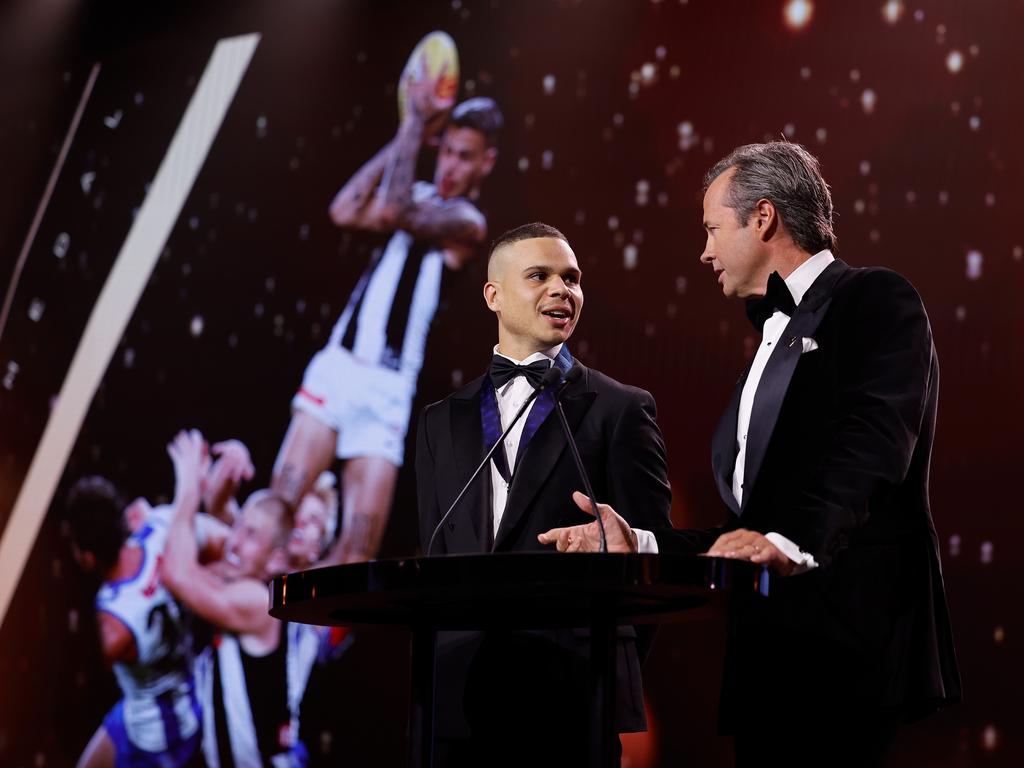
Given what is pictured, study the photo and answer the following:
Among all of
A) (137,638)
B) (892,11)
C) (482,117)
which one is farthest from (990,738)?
(137,638)

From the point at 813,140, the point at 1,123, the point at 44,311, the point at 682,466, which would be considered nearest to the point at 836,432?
the point at 682,466

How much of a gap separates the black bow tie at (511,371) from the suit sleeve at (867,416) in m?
0.69

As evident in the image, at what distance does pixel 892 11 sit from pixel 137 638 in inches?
129

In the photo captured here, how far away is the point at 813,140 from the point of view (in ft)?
11.6

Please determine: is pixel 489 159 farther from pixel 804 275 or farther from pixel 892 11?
pixel 804 275

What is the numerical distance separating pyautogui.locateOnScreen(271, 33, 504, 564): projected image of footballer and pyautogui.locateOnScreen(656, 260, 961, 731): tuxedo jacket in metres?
2.32

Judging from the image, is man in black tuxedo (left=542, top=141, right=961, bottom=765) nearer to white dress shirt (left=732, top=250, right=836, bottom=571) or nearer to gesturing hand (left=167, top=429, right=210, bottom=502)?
white dress shirt (left=732, top=250, right=836, bottom=571)

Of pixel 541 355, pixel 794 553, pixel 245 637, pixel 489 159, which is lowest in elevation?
pixel 245 637

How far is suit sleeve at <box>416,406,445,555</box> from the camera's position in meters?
2.18

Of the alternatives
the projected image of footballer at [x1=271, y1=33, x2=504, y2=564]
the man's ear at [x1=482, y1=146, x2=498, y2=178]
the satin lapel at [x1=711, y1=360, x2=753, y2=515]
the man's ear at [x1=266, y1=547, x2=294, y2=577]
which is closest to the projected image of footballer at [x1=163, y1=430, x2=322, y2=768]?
the man's ear at [x1=266, y1=547, x2=294, y2=577]

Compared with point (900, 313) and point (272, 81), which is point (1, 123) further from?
point (900, 313)

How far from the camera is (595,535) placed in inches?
66.4

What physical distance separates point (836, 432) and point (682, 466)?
194 cm

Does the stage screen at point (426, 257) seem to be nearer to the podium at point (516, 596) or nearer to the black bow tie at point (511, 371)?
the black bow tie at point (511, 371)
